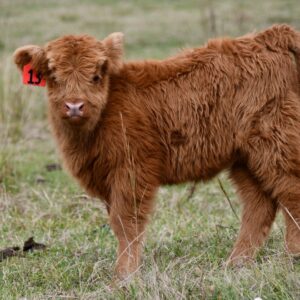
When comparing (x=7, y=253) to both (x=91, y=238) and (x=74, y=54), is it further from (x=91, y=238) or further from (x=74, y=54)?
(x=74, y=54)

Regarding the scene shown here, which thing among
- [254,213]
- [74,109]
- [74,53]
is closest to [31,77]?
[74,53]

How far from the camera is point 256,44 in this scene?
6027 millimetres

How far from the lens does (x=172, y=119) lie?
232 inches

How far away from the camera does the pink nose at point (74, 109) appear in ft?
18.0

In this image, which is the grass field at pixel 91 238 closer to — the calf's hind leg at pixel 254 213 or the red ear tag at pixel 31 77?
the calf's hind leg at pixel 254 213

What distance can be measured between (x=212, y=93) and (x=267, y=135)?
502 millimetres

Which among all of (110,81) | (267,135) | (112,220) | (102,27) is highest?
(110,81)

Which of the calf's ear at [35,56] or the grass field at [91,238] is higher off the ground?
the calf's ear at [35,56]

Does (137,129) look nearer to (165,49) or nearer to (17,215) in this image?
(17,215)

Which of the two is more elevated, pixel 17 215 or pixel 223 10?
pixel 17 215

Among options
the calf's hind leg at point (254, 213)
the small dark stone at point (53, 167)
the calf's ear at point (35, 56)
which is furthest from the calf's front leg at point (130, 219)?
the small dark stone at point (53, 167)

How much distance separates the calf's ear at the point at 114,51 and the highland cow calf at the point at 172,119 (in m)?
0.01

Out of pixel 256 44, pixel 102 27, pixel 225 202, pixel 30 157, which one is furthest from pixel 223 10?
pixel 256 44

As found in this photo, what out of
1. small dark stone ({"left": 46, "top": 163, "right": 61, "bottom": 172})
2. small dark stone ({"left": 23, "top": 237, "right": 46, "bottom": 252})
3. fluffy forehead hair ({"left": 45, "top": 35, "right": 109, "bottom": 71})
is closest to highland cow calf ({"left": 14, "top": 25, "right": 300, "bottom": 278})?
fluffy forehead hair ({"left": 45, "top": 35, "right": 109, "bottom": 71})
